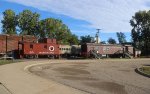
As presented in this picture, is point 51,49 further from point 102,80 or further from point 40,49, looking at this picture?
point 102,80

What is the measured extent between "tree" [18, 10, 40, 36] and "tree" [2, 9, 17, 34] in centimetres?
211

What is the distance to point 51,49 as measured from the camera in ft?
218

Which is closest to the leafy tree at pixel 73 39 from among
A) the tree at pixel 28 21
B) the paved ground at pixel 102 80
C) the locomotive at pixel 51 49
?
the tree at pixel 28 21

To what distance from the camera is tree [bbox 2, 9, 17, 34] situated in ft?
380

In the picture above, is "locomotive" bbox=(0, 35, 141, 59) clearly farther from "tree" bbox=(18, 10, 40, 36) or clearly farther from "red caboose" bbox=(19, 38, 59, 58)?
"tree" bbox=(18, 10, 40, 36)

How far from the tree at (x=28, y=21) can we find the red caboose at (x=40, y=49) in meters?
49.1

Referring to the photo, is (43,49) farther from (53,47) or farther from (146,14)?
(146,14)

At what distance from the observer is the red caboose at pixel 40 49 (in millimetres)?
62500

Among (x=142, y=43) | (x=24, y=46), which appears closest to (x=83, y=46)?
(x=24, y=46)

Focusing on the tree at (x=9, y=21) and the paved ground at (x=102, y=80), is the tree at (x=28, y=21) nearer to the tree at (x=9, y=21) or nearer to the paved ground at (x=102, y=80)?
the tree at (x=9, y=21)

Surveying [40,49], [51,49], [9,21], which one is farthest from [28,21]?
[40,49]

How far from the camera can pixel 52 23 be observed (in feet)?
383

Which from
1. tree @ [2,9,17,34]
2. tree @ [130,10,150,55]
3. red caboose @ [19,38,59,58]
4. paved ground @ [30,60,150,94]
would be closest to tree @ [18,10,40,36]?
tree @ [2,9,17,34]

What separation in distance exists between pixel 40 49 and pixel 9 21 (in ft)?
Result: 182
